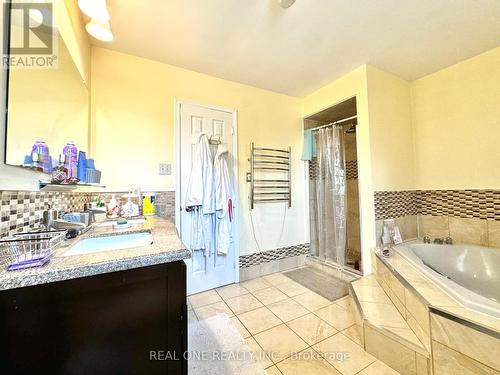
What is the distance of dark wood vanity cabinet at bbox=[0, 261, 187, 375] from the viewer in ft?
1.92

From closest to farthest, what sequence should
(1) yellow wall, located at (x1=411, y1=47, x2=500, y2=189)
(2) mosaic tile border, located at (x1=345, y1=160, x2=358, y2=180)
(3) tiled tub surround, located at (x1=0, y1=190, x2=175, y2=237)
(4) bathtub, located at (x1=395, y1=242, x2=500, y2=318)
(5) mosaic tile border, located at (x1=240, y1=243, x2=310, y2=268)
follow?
(3) tiled tub surround, located at (x1=0, y1=190, x2=175, y2=237) → (4) bathtub, located at (x1=395, y1=242, x2=500, y2=318) → (1) yellow wall, located at (x1=411, y1=47, x2=500, y2=189) → (5) mosaic tile border, located at (x1=240, y1=243, x2=310, y2=268) → (2) mosaic tile border, located at (x1=345, y1=160, x2=358, y2=180)

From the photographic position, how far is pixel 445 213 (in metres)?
2.29

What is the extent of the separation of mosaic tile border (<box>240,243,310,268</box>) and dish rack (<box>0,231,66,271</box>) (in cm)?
192

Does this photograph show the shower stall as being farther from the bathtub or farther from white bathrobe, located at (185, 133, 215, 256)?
white bathrobe, located at (185, 133, 215, 256)

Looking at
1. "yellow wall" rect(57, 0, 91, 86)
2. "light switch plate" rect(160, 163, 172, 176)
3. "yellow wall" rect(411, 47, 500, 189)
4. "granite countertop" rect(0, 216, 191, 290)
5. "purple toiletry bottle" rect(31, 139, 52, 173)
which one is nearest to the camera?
"granite countertop" rect(0, 216, 191, 290)

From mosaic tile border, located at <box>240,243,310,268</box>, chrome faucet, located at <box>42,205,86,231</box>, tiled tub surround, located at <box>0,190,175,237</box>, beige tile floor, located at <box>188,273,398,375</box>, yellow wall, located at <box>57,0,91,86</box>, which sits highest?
yellow wall, located at <box>57,0,91,86</box>

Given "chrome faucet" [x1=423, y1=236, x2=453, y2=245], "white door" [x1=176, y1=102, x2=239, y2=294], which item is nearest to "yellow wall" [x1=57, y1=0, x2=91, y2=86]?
"white door" [x1=176, y1=102, x2=239, y2=294]

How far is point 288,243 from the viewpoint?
2807 millimetres

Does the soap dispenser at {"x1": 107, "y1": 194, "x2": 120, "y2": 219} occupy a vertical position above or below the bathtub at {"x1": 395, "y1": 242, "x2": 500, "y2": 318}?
above

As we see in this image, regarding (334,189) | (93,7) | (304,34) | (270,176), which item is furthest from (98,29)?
(334,189)

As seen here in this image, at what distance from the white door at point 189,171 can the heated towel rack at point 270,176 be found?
28cm

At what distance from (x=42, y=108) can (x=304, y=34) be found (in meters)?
1.94

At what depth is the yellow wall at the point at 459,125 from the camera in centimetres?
197
